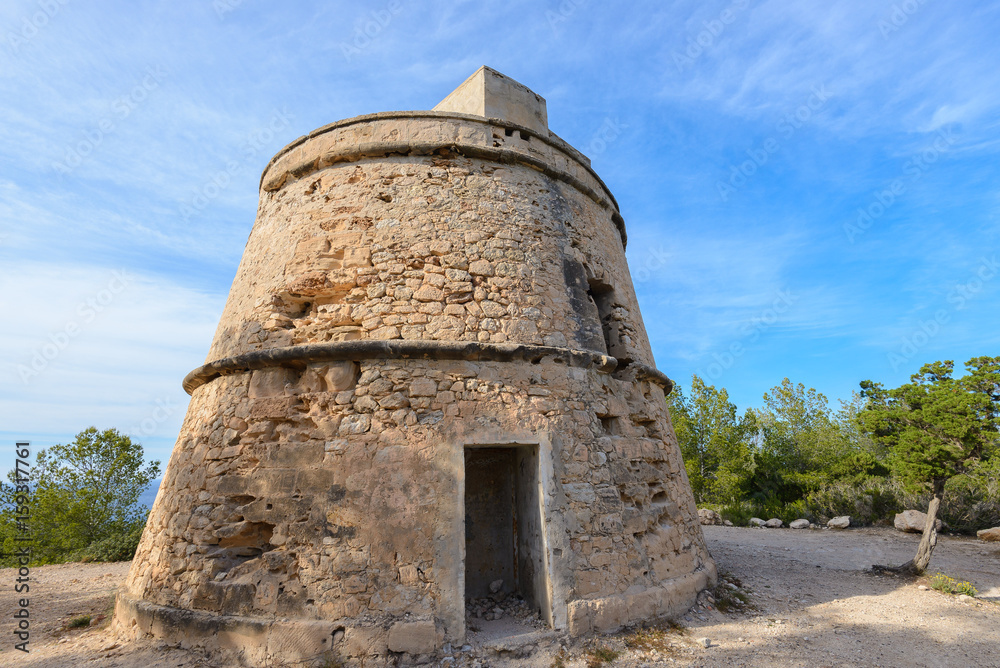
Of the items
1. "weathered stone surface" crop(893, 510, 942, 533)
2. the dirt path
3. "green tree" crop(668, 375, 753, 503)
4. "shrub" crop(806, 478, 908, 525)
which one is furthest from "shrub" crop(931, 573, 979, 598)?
"green tree" crop(668, 375, 753, 503)

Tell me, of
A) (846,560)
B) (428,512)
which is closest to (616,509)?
(428,512)

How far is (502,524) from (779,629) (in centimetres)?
273

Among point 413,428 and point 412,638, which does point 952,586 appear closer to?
point 412,638

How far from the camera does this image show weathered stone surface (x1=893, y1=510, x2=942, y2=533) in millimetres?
9906

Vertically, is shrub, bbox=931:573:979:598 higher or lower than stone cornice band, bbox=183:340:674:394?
lower

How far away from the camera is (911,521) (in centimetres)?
1005

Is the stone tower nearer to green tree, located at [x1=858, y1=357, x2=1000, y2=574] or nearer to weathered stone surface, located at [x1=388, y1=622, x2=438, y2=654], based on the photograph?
weathered stone surface, located at [x1=388, y1=622, x2=438, y2=654]

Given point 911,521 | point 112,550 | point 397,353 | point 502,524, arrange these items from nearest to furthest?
point 397,353 → point 502,524 → point 112,550 → point 911,521

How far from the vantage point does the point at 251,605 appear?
3.82 metres

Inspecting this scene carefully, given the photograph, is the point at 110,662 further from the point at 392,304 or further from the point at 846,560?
the point at 846,560

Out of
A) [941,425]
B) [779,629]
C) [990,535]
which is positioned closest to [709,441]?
[990,535]

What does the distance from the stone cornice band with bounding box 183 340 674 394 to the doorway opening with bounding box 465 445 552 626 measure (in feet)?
2.95

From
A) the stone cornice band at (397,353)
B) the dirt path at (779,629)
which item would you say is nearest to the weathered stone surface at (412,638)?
the dirt path at (779,629)

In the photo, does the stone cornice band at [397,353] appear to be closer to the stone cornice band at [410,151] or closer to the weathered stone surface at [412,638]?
the weathered stone surface at [412,638]
